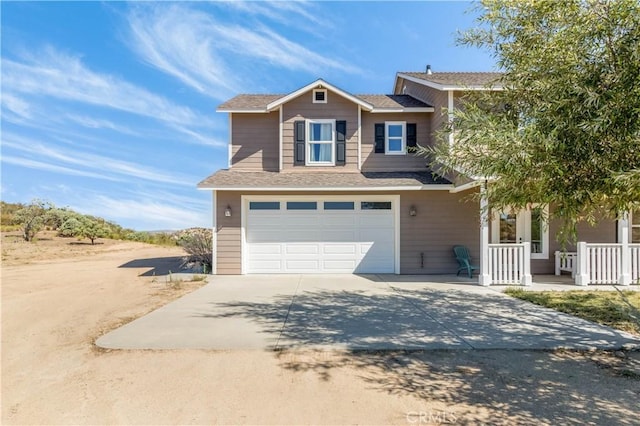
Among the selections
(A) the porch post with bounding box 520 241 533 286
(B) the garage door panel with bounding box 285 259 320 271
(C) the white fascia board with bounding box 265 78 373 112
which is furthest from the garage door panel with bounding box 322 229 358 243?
(A) the porch post with bounding box 520 241 533 286

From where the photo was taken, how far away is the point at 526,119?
4.03 meters

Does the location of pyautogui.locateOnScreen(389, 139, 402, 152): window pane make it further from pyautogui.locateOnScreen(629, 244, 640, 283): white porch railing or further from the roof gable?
pyautogui.locateOnScreen(629, 244, 640, 283): white porch railing

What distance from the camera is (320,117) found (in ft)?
38.8

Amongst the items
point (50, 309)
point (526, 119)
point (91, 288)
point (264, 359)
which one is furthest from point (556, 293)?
point (91, 288)

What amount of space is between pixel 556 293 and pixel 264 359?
7.80 meters

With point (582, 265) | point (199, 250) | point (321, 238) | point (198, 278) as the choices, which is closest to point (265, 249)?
point (321, 238)

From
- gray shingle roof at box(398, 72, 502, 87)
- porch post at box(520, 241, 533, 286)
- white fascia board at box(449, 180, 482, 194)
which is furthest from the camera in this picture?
gray shingle roof at box(398, 72, 502, 87)

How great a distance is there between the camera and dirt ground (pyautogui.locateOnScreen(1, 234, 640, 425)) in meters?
2.91

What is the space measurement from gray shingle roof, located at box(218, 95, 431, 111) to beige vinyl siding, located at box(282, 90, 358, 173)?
0.81 meters

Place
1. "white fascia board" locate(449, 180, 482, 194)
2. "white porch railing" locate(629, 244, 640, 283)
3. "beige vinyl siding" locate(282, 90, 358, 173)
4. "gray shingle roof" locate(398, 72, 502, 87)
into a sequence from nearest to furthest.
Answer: "white fascia board" locate(449, 180, 482, 194) → "white porch railing" locate(629, 244, 640, 283) → "gray shingle roof" locate(398, 72, 502, 87) → "beige vinyl siding" locate(282, 90, 358, 173)

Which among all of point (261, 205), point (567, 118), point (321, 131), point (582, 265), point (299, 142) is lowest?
point (582, 265)

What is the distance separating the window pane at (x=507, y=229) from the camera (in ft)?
35.7

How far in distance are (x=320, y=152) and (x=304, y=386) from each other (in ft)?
30.7

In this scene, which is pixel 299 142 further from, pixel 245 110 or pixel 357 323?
pixel 357 323
